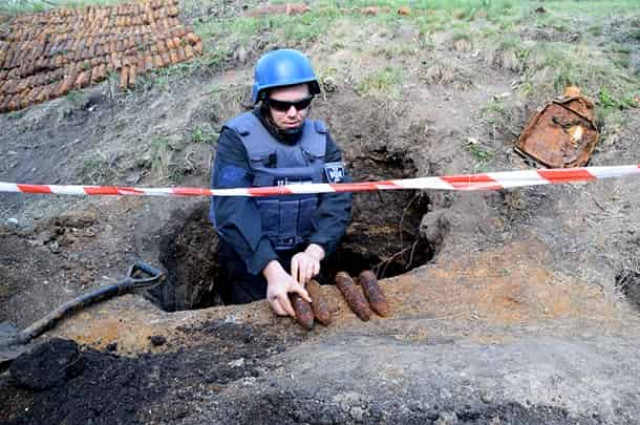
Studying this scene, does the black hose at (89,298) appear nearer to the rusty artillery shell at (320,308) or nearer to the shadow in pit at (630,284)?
the rusty artillery shell at (320,308)

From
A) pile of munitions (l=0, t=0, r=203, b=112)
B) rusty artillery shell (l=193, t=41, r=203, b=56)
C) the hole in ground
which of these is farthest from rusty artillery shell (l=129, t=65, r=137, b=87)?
the hole in ground

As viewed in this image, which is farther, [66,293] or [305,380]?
[66,293]

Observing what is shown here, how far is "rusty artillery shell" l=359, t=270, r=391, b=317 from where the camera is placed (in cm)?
340

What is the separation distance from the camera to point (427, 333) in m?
3.18

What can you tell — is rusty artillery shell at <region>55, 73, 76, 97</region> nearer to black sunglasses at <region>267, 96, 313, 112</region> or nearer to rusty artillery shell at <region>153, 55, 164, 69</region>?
rusty artillery shell at <region>153, 55, 164, 69</region>

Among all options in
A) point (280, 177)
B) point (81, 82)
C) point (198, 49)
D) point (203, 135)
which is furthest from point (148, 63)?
point (280, 177)

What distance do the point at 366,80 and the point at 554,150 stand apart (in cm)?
197

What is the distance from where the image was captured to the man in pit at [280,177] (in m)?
3.52

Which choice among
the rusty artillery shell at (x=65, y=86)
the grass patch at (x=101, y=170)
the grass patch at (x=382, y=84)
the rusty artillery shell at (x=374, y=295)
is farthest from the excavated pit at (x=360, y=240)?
the rusty artillery shell at (x=65, y=86)

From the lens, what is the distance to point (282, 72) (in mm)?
3602

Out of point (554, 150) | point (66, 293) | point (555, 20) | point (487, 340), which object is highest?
point (555, 20)

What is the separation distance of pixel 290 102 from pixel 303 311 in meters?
1.29

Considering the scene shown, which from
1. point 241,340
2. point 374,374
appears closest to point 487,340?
point 374,374

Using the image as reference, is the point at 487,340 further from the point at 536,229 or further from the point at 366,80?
the point at 366,80
